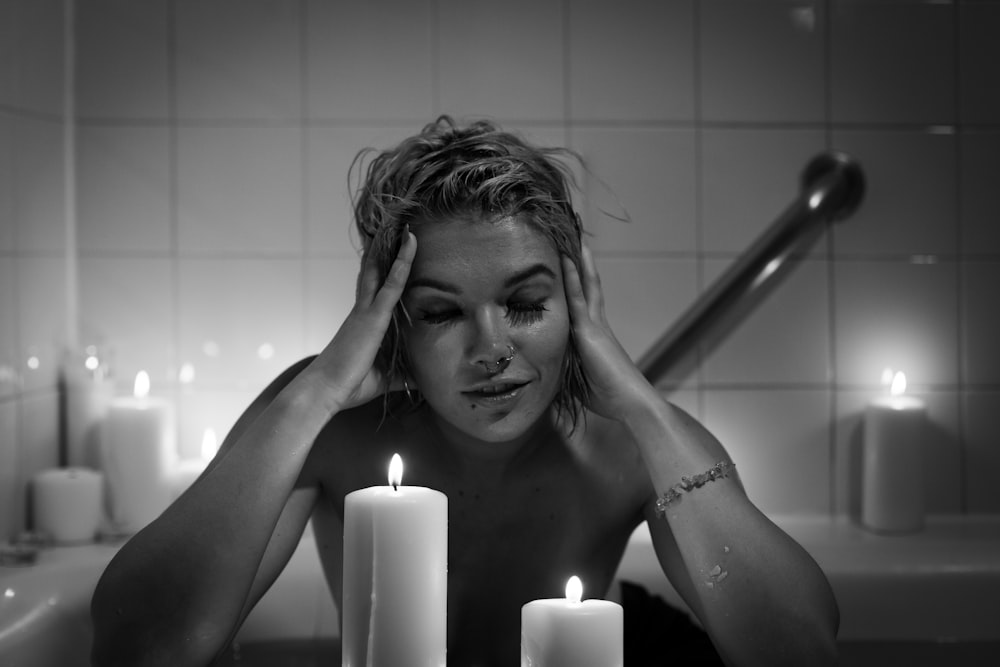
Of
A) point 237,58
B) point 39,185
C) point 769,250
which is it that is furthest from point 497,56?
point 39,185

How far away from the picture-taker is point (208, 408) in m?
1.90

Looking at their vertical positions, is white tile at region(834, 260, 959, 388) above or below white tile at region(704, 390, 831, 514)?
A: above

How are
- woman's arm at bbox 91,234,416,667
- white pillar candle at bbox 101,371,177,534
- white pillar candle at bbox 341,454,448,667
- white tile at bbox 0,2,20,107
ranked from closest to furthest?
white pillar candle at bbox 341,454,448,667
woman's arm at bbox 91,234,416,667
white tile at bbox 0,2,20,107
white pillar candle at bbox 101,371,177,534

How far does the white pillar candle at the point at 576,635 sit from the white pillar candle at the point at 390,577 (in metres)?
0.08

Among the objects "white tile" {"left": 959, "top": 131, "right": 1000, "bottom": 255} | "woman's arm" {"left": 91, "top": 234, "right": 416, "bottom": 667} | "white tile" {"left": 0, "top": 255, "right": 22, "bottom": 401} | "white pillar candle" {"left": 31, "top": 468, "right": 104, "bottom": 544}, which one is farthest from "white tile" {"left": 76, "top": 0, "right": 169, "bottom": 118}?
"white tile" {"left": 959, "top": 131, "right": 1000, "bottom": 255}

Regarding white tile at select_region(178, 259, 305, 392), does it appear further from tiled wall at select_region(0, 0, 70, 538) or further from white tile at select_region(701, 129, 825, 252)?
white tile at select_region(701, 129, 825, 252)

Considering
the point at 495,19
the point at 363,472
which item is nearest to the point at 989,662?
the point at 363,472

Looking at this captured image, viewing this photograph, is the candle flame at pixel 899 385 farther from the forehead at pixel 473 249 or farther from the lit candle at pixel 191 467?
the lit candle at pixel 191 467

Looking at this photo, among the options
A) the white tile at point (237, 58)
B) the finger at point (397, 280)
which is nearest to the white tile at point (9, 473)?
the white tile at point (237, 58)

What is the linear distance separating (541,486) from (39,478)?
0.92m

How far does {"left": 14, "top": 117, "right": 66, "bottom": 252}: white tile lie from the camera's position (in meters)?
1.68

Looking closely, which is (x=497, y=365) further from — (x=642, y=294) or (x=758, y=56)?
(x=758, y=56)

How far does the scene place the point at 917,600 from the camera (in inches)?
65.2

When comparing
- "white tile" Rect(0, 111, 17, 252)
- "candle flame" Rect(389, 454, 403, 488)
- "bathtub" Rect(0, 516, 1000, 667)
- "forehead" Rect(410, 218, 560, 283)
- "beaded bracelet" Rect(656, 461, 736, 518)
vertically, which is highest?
"white tile" Rect(0, 111, 17, 252)
